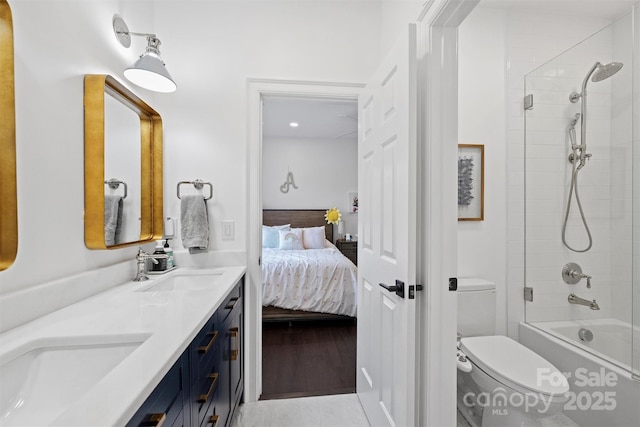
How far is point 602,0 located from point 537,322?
228 cm

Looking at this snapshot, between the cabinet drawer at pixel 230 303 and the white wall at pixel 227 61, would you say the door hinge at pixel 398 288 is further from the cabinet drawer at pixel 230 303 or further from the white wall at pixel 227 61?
the white wall at pixel 227 61

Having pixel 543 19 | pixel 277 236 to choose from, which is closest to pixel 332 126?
pixel 277 236

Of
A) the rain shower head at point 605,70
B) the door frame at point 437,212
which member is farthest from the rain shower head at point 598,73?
the door frame at point 437,212

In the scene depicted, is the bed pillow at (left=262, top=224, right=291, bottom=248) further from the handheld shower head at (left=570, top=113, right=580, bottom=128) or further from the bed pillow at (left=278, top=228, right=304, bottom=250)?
the handheld shower head at (left=570, top=113, right=580, bottom=128)

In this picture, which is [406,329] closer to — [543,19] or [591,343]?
[591,343]

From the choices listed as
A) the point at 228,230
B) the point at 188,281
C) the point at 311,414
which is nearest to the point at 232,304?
the point at 188,281

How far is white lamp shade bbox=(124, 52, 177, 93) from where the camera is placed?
4.61 ft

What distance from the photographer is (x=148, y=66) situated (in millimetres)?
1406

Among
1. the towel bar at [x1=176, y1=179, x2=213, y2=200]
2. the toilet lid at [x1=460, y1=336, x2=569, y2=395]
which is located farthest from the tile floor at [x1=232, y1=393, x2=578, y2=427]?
the towel bar at [x1=176, y1=179, x2=213, y2=200]

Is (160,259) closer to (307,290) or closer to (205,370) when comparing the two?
(205,370)

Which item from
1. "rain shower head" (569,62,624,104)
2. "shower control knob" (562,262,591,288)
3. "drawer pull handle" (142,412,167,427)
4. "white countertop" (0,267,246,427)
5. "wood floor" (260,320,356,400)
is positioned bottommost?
"wood floor" (260,320,356,400)

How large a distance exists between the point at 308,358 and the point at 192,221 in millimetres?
1588

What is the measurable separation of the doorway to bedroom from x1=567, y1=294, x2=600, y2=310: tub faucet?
169cm

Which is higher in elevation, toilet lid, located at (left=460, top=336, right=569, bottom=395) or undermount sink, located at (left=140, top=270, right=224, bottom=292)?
undermount sink, located at (left=140, top=270, right=224, bottom=292)
